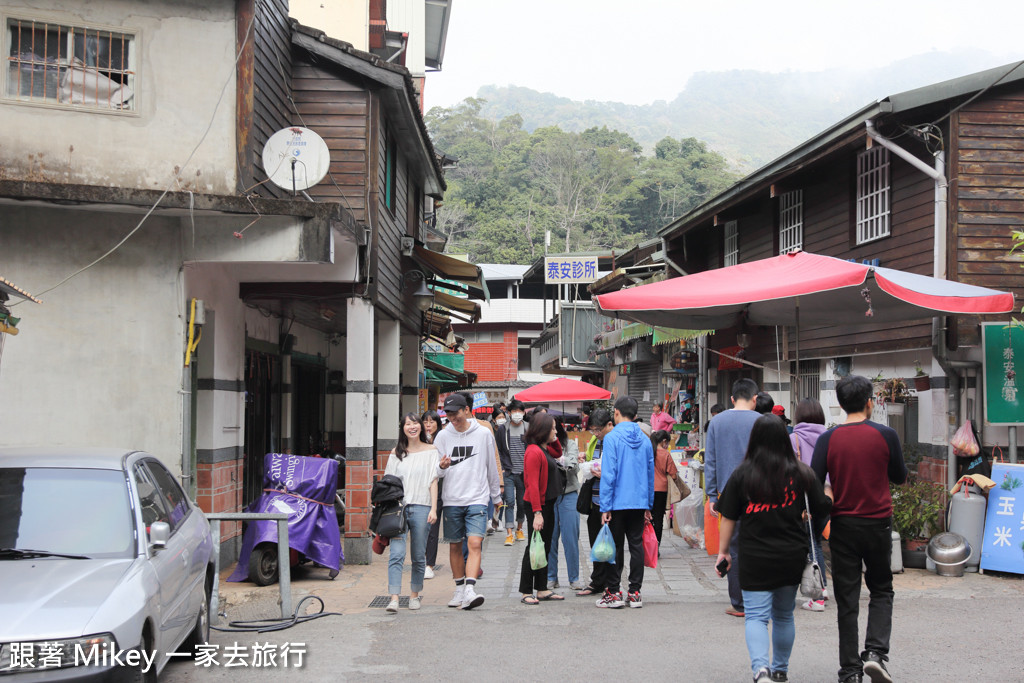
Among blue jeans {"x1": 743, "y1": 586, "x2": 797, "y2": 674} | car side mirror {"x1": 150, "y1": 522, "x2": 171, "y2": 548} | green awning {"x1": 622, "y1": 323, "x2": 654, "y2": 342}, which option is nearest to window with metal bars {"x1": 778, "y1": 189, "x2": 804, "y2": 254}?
green awning {"x1": 622, "y1": 323, "x2": 654, "y2": 342}

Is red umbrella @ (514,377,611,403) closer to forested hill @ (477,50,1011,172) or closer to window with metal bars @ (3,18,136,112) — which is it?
window with metal bars @ (3,18,136,112)

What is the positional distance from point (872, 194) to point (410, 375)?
32.0 feet

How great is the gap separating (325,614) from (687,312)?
221 inches

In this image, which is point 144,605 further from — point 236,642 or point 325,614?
point 325,614

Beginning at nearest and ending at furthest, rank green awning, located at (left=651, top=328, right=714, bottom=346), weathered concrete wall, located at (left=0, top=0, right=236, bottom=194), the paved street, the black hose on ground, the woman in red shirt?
the paved street → the black hose on ground → the woman in red shirt → weathered concrete wall, located at (left=0, top=0, right=236, bottom=194) → green awning, located at (left=651, top=328, right=714, bottom=346)

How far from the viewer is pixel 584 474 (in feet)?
28.7

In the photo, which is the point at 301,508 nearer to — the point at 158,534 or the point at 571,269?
the point at 158,534

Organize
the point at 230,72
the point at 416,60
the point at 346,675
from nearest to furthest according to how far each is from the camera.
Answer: the point at 346,675, the point at 230,72, the point at 416,60

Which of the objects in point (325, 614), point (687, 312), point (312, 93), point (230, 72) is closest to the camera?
point (325, 614)

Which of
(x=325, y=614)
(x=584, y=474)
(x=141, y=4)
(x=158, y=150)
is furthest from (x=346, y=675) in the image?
(x=141, y=4)

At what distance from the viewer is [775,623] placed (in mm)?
5078

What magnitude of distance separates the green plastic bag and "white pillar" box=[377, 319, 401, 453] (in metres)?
5.81

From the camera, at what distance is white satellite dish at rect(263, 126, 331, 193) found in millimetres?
9836

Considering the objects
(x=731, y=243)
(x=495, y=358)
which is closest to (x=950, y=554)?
(x=731, y=243)
